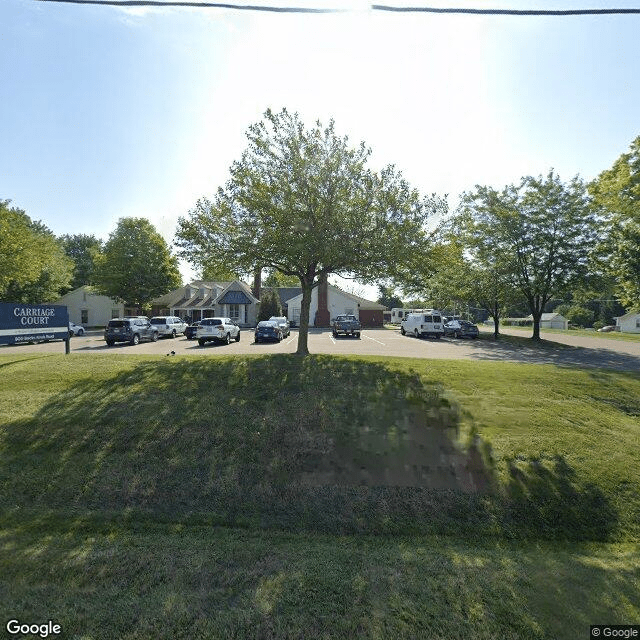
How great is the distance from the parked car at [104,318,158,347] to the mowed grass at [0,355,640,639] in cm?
1430

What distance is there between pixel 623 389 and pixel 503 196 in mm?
21606

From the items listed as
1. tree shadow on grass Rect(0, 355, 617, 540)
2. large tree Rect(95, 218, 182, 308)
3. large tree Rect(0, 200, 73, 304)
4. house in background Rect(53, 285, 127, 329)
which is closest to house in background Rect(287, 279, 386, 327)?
large tree Rect(95, 218, 182, 308)

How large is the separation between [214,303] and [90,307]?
64.9 ft

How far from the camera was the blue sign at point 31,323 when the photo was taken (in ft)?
41.5

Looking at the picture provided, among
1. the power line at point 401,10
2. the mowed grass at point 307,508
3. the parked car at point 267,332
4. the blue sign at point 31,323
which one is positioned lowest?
the mowed grass at point 307,508

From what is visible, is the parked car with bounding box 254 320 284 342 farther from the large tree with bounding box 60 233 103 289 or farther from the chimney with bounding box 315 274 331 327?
the large tree with bounding box 60 233 103 289

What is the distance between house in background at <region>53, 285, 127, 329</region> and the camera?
176 feet

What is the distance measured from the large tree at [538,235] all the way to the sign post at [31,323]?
26279 millimetres

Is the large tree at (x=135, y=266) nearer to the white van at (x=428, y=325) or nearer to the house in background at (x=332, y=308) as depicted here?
the house in background at (x=332, y=308)

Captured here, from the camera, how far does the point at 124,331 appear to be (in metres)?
24.4

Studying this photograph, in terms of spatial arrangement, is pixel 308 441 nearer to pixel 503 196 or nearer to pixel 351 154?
pixel 351 154

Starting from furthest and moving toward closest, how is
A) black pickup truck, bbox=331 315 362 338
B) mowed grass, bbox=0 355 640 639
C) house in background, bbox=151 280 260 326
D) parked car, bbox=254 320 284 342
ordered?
house in background, bbox=151 280 260 326
black pickup truck, bbox=331 315 362 338
parked car, bbox=254 320 284 342
mowed grass, bbox=0 355 640 639

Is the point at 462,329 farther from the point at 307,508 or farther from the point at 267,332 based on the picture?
→ the point at 307,508

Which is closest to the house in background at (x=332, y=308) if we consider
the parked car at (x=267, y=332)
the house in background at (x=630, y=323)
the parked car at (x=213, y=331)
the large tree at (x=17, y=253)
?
the parked car at (x=267, y=332)
